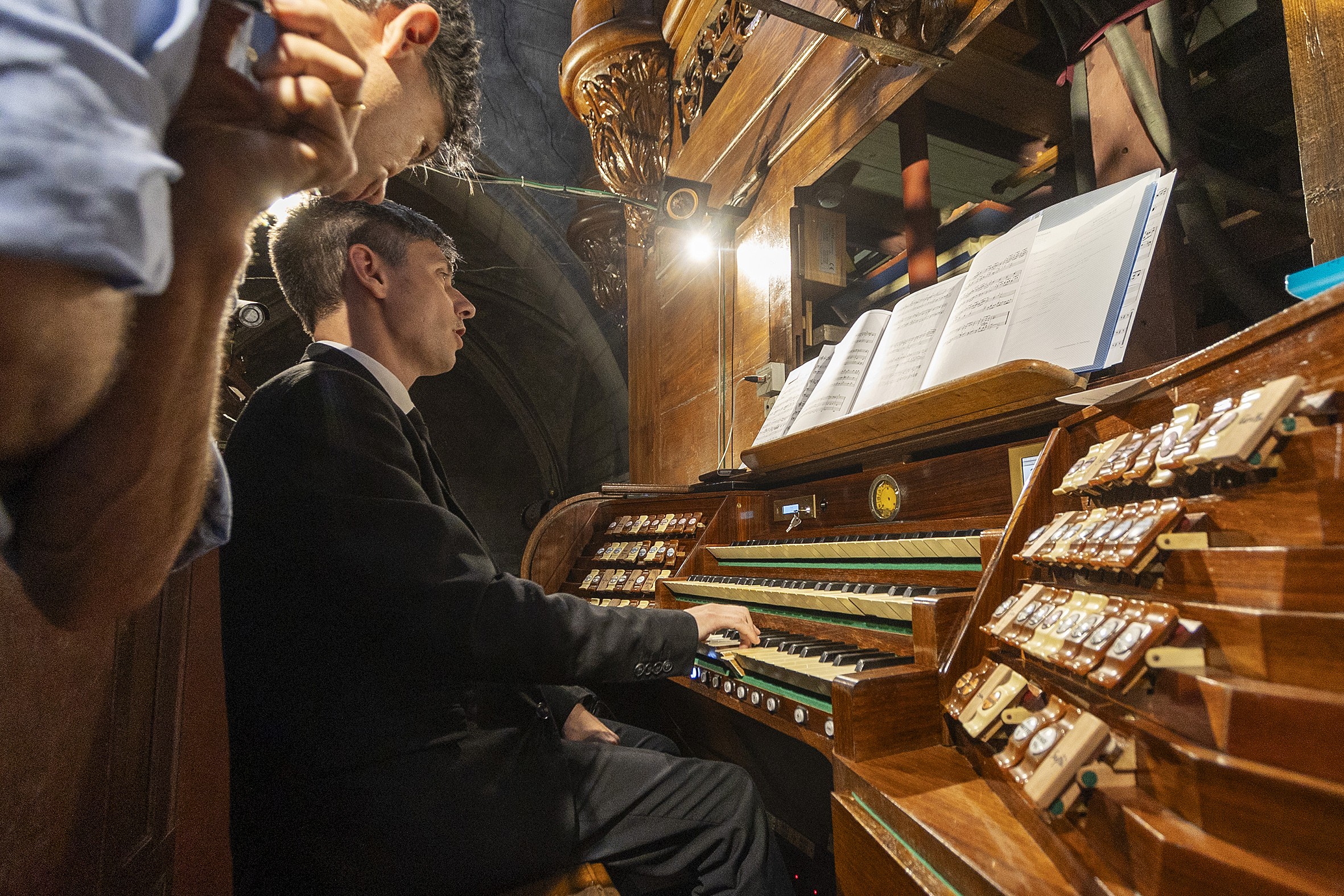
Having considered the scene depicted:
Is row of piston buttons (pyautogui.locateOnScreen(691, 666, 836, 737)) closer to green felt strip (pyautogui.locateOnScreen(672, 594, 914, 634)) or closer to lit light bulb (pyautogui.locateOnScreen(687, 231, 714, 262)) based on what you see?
green felt strip (pyautogui.locateOnScreen(672, 594, 914, 634))

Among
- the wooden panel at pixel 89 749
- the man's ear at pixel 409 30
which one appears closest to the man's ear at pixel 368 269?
the man's ear at pixel 409 30

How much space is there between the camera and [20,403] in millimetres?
432

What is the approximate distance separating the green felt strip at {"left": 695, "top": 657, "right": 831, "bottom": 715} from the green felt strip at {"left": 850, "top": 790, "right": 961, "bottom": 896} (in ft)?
0.93

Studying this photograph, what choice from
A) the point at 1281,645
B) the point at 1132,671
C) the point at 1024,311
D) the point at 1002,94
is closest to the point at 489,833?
the point at 1132,671

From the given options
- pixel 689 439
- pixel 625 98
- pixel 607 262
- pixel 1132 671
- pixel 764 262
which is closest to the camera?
pixel 1132 671

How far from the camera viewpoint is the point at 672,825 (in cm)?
127

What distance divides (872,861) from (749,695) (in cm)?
64

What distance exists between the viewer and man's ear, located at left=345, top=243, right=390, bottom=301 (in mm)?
1651

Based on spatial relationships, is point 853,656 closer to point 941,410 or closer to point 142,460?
point 941,410

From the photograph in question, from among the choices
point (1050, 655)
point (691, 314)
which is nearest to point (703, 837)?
point (1050, 655)

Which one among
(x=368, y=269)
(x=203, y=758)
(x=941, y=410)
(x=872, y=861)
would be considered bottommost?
(x=203, y=758)

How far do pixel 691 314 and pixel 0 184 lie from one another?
374cm

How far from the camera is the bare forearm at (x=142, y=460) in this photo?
503mm

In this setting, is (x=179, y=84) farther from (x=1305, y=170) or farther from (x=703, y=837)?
(x=1305, y=170)
